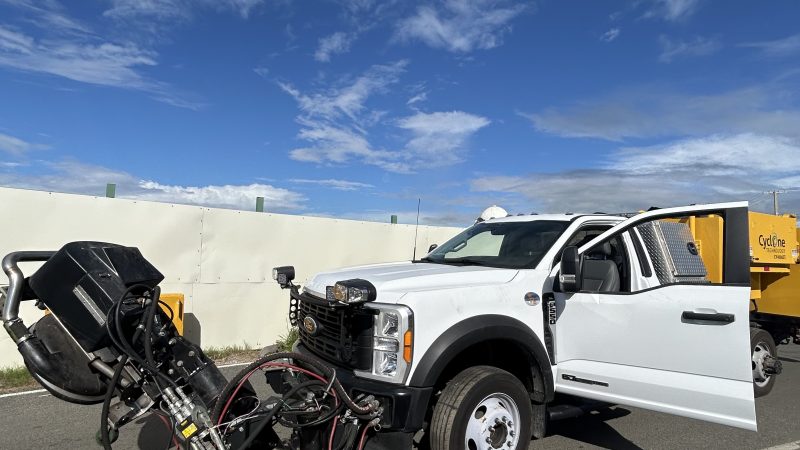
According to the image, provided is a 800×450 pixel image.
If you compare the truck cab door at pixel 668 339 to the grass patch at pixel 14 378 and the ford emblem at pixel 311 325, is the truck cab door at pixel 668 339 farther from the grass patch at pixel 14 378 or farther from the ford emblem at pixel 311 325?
the grass patch at pixel 14 378

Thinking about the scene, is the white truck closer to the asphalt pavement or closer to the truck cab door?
the truck cab door

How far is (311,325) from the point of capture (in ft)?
13.8

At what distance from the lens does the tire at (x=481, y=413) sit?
357cm

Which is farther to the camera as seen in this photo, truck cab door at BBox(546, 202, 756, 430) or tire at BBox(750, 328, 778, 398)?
tire at BBox(750, 328, 778, 398)

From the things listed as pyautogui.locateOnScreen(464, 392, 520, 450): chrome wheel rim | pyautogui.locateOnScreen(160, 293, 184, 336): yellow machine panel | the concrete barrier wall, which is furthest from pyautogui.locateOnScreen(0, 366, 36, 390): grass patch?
pyautogui.locateOnScreen(464, 392, 520, 450): chrome wheel rim

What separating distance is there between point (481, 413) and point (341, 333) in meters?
1.09

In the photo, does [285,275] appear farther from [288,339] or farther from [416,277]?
[288,339]

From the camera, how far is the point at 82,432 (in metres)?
5.04

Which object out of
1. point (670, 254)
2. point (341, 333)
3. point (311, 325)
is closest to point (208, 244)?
point (311, 325)

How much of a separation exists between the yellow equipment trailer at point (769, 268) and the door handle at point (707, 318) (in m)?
3.43

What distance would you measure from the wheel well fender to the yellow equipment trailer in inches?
162

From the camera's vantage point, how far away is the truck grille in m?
3.72

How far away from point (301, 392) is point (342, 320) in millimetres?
533

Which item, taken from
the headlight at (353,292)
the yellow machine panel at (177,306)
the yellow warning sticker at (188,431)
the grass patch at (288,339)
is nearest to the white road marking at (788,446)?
the headlight at (353,292)
